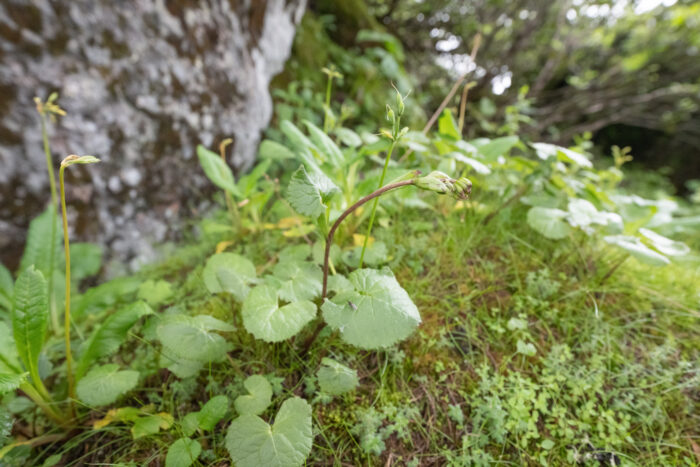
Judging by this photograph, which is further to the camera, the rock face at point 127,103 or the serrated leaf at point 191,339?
the rock face at point 127,103

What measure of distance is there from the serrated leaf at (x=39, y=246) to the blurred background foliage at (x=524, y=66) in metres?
1.71

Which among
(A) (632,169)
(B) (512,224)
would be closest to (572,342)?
(B) (512,224)

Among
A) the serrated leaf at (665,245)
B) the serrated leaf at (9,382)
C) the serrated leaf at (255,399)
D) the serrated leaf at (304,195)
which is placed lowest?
the serrated leaf at (255,399)

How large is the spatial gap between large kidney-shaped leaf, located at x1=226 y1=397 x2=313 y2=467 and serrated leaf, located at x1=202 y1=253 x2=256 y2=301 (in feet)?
1.42

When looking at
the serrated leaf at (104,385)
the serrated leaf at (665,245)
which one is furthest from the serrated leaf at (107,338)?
the serrated leaf at (665,245)

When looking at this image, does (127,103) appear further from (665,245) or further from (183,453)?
(665,245)

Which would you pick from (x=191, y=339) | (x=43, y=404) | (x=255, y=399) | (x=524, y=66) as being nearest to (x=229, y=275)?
(x=191, y=339)

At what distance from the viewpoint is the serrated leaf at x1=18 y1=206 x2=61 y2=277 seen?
1526mm

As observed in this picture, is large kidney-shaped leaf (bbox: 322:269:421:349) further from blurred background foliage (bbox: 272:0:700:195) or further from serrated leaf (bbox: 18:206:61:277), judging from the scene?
blurred background foliage (bbox: 272:0:700:195)

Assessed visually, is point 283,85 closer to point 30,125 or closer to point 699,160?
point 30,125

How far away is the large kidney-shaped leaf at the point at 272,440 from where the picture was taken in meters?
0.83

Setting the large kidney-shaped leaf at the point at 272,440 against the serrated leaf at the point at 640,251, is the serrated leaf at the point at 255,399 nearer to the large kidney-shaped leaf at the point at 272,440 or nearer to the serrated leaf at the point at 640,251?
the large kidney-shaped leaf at the point at 272,440

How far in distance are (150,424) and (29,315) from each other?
20.6 inches

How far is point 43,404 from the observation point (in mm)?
1075
